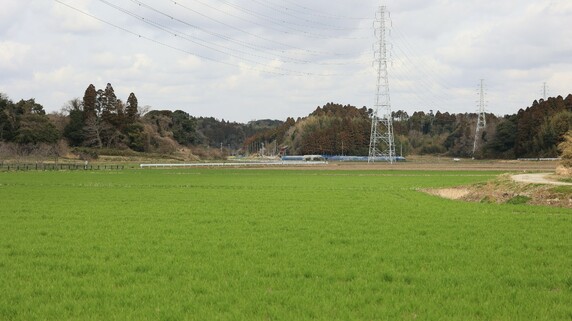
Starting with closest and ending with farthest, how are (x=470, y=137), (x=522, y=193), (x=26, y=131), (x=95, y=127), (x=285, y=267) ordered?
(x=285, y=267), (x=522, y=193), (x=26, y=131), (x=95, y=127), (x=470, y=137)

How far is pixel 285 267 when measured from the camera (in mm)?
11195

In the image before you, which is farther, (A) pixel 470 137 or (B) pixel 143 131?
(A) pixel 470 137

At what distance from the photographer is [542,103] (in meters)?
132

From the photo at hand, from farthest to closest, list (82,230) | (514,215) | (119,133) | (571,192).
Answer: (119,133) → (571,192) → (514,215) → (82,230)

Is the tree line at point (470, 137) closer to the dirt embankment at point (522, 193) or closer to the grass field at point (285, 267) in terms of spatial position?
the dirt embankment at point (522, 193)

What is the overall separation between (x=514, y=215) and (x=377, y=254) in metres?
11.1

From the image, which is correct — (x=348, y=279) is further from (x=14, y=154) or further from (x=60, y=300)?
(x=14, y=154)

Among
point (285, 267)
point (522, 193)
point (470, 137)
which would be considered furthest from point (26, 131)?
point (470, 137)

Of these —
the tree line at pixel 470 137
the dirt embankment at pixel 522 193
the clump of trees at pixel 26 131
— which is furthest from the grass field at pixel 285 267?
the tree line at pixel 470 137

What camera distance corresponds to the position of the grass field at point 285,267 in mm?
8352

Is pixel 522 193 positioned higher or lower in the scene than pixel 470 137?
lower

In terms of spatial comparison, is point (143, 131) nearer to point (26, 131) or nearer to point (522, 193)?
point (26, 131)

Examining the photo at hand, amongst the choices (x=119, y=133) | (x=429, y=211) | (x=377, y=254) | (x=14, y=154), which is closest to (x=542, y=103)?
(x=119, y=133)

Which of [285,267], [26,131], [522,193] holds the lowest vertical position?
[285,267]
